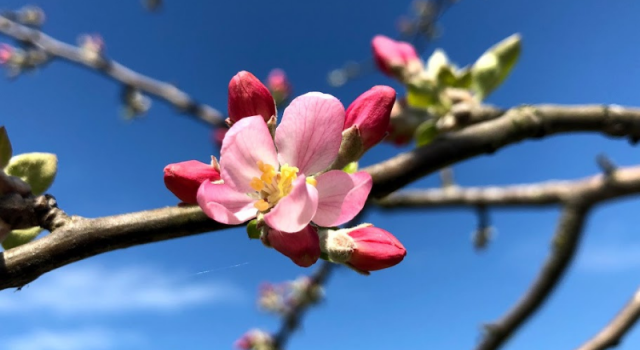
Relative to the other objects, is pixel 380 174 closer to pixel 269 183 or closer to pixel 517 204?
pixel 269 183

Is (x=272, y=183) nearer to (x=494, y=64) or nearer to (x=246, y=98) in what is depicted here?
(x=246, y=98)

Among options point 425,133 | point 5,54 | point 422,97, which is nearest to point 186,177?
point 425,133

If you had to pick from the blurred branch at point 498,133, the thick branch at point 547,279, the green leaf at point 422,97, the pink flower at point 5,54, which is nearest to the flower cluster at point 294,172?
the blurred branch at point 498,133

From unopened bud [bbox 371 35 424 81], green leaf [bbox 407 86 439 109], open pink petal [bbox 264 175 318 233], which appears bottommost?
open pink petal [bbox 264 175 318 233]

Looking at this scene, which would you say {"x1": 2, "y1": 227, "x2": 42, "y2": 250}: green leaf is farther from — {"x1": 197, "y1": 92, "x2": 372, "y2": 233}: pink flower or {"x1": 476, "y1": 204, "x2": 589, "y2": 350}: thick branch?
{"x1": 476, "y1": 204, "x2": 589, "y2": 350}: thick branch

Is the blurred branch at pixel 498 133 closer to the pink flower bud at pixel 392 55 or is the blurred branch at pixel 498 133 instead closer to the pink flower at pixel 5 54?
the pink flower bud at pixel 392 55

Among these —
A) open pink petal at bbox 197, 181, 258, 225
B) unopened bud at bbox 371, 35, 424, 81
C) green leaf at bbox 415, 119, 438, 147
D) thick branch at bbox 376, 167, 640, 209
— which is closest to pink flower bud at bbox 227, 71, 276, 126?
open pink petal at bbox 197, 181, 258, 225
